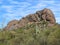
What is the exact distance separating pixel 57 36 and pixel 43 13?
1000 inches

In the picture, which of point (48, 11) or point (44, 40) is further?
point (48, 11)

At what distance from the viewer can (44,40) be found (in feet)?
51.8

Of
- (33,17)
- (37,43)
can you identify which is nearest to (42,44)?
(37,43)

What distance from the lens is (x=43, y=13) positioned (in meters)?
41.7

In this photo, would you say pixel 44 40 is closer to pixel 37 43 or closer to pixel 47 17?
pixel 37 43

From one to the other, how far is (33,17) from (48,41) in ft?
81.4

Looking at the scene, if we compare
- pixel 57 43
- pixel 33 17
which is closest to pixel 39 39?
pixel 57 43

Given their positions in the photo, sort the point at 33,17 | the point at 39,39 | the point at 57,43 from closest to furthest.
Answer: the point at 57,43 < the point at 39,39 < the point at 33,17

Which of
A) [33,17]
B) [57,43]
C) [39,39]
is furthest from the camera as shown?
[33,17]

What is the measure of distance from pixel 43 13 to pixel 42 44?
26.4 meters

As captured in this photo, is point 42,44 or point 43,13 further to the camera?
point 43,13

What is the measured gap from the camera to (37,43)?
15.6 metres

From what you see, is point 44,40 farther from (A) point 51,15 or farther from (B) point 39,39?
(A) point 51,15

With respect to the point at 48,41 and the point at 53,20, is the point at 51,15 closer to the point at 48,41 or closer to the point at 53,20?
the point at 53,20
